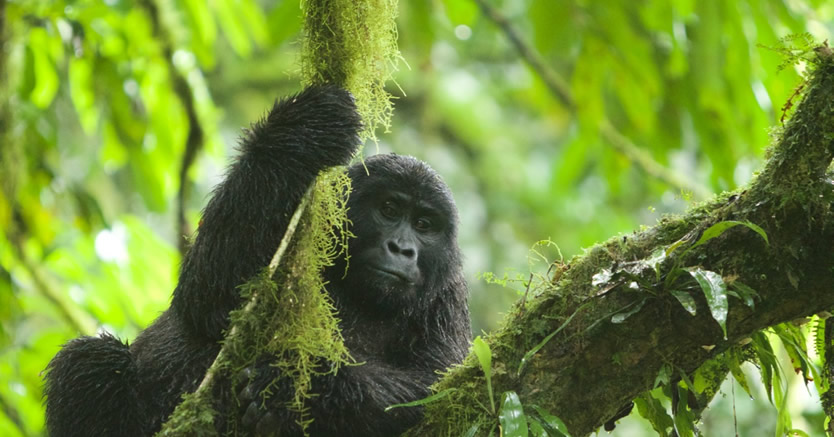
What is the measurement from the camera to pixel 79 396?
4.11m

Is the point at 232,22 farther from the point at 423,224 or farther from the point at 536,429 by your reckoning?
the point at 536,429

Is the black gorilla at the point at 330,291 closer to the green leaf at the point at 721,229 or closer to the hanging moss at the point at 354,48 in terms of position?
the hanging moss at the point at 354,48

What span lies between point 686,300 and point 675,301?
0.11 meters

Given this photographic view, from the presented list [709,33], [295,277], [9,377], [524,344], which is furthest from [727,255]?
[9,377]

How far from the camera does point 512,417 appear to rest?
2879 millimetres

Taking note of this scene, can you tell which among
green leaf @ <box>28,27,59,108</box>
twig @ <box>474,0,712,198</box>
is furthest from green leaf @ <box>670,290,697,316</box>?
green leaf @ <box>28,27,59,108</box>

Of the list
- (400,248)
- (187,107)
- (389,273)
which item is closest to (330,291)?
(389,273)

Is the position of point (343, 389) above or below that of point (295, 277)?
below

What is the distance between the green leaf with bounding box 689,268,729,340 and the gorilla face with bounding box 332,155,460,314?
2080mm

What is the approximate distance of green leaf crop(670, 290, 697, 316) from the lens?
2.74 metres

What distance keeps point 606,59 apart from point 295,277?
3204 mm

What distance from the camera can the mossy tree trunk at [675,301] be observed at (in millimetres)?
2820

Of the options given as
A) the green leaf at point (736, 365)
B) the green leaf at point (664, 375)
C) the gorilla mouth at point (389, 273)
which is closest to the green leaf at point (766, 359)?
the green leaf at point (736, 365)

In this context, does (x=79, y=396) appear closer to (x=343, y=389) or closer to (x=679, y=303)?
(x=343, y=389)
